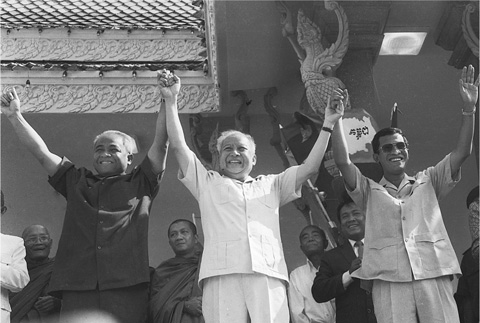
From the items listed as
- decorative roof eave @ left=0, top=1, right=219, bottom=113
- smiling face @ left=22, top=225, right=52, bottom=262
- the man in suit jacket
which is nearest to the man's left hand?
the man in suit jacket

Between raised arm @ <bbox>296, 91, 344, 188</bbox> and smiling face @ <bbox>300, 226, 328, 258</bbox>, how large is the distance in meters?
1.14

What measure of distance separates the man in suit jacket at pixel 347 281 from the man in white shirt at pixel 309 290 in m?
0.37

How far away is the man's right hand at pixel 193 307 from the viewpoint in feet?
22.2

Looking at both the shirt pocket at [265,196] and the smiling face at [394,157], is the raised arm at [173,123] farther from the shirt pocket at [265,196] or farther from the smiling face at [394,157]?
the smiling face at [394,157]

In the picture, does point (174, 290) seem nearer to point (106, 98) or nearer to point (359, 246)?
point (359, 246)

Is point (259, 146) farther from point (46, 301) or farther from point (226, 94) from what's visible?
point (46, 301)

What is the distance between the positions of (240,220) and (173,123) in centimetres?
74

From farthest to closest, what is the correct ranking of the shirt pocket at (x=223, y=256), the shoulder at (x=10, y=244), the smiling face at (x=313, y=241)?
the smiling face at (x=313, y=241), the shoulder at (x=10, y=244), the shirt pocket at (x=223, y=256)

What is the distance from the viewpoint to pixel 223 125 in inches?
427

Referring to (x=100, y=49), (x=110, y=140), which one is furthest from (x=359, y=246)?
(x=100, y=49)

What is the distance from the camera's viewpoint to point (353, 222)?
6.82 metres

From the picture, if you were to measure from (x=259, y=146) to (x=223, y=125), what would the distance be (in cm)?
44

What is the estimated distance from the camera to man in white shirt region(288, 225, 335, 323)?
22.8 feet

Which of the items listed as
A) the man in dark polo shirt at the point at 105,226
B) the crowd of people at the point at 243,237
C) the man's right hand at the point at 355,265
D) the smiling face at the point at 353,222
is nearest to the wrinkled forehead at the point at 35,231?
the crowd of people at the point at 243,237
